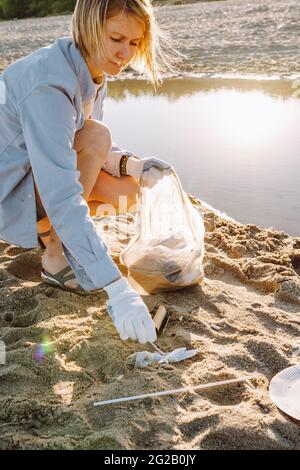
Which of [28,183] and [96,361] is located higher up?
[28,183]

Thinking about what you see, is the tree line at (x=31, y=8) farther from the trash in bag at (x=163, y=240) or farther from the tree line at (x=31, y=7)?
the trash in bag at (x=163, y=240)

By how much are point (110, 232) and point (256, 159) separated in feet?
5.25

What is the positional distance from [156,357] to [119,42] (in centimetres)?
114

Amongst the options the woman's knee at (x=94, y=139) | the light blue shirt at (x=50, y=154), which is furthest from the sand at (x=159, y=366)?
the woman's knee at (x=94, y=139)

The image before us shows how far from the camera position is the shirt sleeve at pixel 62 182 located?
1.93 meters

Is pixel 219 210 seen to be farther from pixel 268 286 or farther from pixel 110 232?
pixel 268 286

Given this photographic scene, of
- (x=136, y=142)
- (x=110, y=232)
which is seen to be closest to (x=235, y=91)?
(x=136, y=142)

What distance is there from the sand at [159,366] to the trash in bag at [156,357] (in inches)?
1.0

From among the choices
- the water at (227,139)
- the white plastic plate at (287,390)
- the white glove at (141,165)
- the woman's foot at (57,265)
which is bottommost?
the water at (227,139)

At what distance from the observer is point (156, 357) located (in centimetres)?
199

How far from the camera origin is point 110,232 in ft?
10.4

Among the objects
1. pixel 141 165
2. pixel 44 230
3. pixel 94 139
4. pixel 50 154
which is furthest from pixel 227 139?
pixel 50 154

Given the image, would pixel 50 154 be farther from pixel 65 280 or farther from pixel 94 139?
pixel 65 280

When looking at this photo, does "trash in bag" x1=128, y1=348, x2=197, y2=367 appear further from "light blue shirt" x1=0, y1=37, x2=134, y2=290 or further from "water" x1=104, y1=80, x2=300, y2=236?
"water" x1=104, y1=80, x2=300, y2=236
